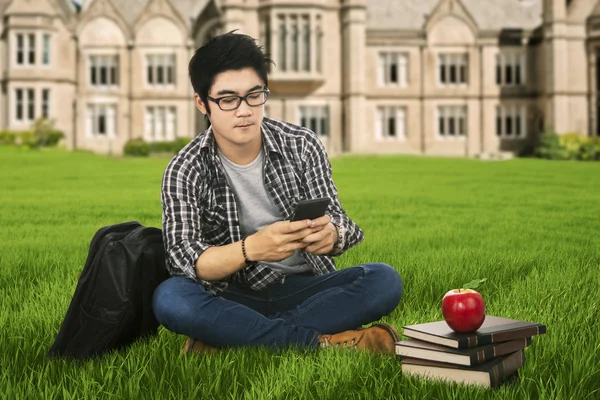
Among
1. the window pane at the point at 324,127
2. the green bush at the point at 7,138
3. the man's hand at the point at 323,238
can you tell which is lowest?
the man's hand at the point at 323,238

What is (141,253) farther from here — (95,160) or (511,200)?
(95,160)

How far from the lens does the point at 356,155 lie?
37812 mm

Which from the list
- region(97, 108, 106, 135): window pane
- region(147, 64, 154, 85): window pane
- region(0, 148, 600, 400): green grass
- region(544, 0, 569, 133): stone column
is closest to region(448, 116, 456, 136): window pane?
region(544, 0, 569, 133): stone column

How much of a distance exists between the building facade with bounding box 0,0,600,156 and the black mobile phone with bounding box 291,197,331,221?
35321 mm

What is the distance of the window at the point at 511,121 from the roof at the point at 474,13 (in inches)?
190

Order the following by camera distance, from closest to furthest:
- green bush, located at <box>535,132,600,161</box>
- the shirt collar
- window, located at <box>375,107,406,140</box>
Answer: the shirt collar < green bush, located at <box>535,132,600,161</box> < window, located at <box>375,107,406,140</box>

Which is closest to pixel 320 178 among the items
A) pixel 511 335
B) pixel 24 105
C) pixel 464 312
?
pixel 464 312

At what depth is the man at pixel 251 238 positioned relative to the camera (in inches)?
161

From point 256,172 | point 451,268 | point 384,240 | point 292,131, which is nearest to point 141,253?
point 256,172

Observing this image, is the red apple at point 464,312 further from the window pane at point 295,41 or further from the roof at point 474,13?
the roof at point 474,13

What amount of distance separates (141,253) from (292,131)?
4.00 ft

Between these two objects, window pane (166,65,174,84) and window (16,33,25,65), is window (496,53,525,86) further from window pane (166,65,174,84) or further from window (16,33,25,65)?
window (16,33,25,65)

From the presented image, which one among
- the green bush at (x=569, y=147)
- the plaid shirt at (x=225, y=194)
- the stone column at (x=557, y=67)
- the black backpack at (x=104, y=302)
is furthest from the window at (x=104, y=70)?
the black backpack at (x=104, y=302)

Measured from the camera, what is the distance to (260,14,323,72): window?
38.6 meters
